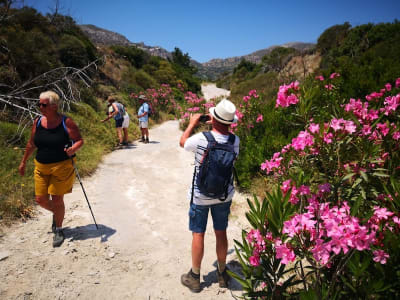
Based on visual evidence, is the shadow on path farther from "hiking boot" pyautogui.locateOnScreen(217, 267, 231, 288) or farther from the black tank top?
"hiking boot" pyautogui.locateOnScreen(217, 267, 231, 288)

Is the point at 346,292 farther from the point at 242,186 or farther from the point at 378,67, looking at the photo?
the point at 378,67

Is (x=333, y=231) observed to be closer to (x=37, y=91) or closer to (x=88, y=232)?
(x=88, y=232)

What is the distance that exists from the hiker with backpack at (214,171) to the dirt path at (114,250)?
54 cm

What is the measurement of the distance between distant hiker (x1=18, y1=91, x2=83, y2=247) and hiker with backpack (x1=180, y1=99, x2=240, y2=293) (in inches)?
62.4

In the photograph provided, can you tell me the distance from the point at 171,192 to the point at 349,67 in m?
5.78

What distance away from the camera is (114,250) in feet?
10.1

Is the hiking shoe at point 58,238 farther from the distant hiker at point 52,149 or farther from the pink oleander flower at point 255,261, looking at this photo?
the pink oleander flower at point 255,261

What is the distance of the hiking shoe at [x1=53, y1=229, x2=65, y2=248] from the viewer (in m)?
3.06

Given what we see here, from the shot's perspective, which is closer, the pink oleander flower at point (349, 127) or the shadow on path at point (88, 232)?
the pink oleander flower at point (349, 127)

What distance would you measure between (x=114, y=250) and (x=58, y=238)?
75cm

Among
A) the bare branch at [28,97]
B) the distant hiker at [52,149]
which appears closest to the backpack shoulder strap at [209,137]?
the distant hiker at [52,149]

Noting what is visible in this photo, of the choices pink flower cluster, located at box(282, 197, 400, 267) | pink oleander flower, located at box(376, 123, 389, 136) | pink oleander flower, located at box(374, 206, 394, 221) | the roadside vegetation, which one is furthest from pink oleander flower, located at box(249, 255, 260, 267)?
the roadside vegetation

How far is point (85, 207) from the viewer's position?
4105 mm

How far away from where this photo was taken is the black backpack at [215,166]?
2010mm
